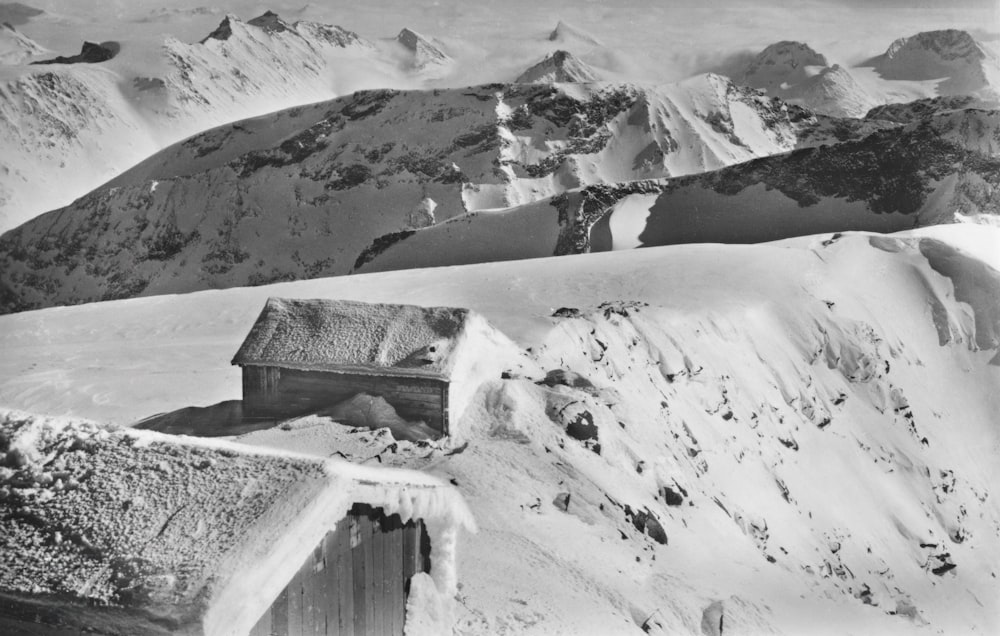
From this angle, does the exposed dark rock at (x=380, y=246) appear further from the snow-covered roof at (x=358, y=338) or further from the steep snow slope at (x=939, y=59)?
the steep snow slope at (x=939, y=59)

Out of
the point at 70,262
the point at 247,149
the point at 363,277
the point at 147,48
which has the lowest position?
the point at 70,262

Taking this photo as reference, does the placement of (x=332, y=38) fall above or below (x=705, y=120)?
above

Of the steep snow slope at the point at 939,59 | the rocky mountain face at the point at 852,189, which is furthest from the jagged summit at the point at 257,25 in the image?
the rocky mountain face at the point at 852,189

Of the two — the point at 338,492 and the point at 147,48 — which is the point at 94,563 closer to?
the point at 338,492

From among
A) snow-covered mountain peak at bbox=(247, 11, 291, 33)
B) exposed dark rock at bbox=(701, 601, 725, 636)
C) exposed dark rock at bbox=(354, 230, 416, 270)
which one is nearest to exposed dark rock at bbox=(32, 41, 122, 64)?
snow-covered mountain peak at bbox=(247, 11, 291, 33)

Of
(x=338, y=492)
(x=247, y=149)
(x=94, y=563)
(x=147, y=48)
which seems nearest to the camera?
(x=94, y=563)

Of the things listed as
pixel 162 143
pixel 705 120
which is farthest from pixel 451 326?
pixel 162 143

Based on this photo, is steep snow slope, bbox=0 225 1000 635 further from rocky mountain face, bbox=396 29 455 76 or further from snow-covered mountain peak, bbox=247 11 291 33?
rocky mountain face, bbox=396 29 455 76
